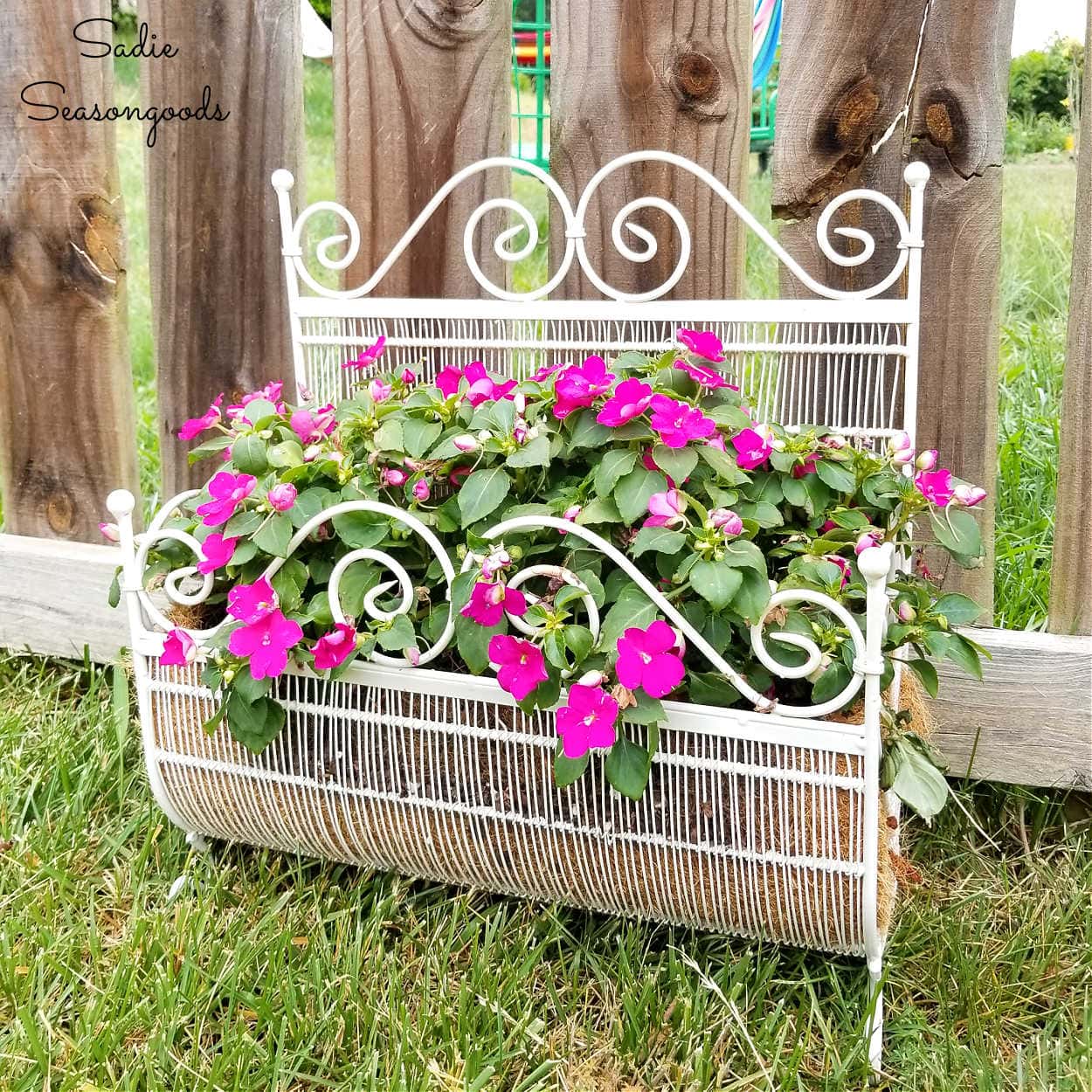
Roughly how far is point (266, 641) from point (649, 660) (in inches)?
17.3

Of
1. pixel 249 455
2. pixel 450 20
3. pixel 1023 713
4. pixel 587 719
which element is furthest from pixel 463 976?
pixel 450 20

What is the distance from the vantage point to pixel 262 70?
183 centimetres

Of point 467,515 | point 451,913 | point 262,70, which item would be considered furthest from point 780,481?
point 262,70

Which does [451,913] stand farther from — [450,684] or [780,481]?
[780,481]

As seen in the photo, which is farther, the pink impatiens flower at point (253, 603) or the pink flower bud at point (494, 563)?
the pink impatiens flower at point (253, 603)

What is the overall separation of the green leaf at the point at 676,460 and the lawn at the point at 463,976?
604 millimetres

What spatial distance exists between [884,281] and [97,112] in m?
1.34

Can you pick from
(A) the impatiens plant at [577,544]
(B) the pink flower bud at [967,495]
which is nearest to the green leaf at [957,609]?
(A) the impatiens plant at [577,544]

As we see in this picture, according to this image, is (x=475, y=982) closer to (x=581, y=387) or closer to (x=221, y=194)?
(x=581, y=387)

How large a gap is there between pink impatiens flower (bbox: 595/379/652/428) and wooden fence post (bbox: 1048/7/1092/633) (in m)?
0.72

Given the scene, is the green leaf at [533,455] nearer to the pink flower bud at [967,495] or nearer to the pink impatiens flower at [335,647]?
the pink impatiens flower at [335,647]

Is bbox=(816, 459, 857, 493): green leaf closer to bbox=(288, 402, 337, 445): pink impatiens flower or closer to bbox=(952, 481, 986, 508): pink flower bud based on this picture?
bbox=(952, 481, 986, 508): pink flower bud

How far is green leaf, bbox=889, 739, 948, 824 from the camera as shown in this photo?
1219mm

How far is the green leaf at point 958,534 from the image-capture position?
1296 millimetres
